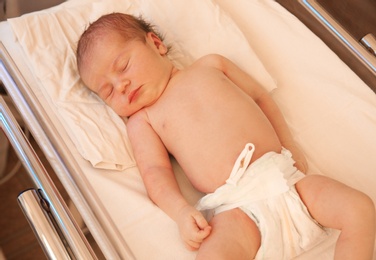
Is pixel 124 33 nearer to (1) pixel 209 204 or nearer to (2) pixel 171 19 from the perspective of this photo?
(2) pixel 171 19

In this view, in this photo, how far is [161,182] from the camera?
3.58 ft

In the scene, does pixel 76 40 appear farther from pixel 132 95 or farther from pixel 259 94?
pixel 259 94

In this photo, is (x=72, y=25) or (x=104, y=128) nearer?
(x=104, y=128)

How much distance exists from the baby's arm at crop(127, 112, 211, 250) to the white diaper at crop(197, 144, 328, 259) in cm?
7

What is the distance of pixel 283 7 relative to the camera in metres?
1.53

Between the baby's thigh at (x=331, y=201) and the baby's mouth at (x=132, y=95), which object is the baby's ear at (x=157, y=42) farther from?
the baby's thigh at (x=331, y=201)

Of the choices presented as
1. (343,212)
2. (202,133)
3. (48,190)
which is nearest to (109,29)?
(202,133)

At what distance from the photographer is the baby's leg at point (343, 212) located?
0.91 meters

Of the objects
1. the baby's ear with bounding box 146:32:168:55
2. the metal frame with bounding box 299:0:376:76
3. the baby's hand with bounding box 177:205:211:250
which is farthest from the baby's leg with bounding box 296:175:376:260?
the baby's ear with bounding box 146:32:168:55

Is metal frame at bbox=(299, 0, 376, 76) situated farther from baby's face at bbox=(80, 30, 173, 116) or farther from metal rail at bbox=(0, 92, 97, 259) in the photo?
metal rail at bbox=(0, 92, 97, 259)

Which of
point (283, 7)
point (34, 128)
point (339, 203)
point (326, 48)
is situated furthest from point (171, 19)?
point (339, 203)

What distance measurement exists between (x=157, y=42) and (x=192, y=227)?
57 cm

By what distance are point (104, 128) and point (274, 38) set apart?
0.60m

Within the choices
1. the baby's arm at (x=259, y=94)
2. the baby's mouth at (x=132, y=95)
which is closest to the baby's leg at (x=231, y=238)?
the baby's arm at (x=259, y=94)
